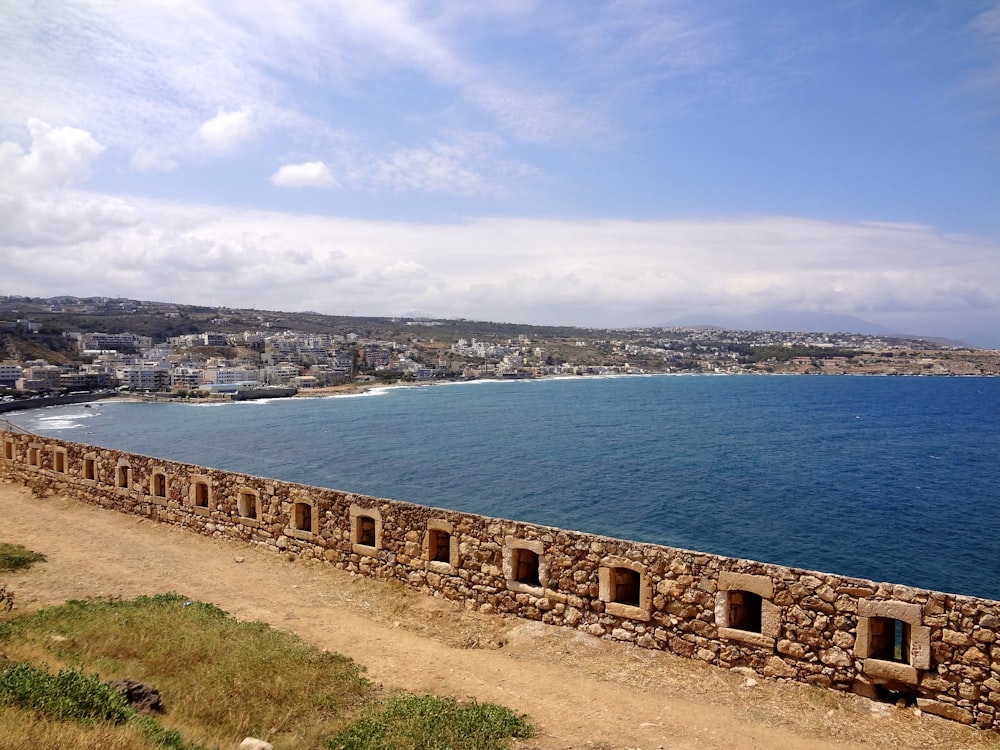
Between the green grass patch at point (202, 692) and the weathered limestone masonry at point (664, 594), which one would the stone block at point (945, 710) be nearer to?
the weathered limestone masonry at point (664, 594)

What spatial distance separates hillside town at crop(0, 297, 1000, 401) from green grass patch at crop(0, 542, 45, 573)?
286 feet

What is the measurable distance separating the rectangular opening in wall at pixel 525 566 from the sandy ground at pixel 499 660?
611 millimetres

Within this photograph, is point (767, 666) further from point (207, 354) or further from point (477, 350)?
point (477, 350)

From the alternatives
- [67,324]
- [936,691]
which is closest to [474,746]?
[936,691]

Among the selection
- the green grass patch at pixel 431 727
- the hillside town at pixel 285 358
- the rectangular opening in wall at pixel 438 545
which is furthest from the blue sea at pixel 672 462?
the green grass patch at pixel 431 727

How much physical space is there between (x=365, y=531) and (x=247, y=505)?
321cm

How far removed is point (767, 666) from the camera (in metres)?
7.75

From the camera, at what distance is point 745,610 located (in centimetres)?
820

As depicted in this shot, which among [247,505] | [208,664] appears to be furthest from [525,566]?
[247,505]

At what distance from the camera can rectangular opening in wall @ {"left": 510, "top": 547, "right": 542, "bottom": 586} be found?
9586mm

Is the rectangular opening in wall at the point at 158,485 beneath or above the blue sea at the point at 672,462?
above

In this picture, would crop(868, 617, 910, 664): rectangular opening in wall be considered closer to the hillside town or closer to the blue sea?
the blue sea

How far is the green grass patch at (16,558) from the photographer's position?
1162cm

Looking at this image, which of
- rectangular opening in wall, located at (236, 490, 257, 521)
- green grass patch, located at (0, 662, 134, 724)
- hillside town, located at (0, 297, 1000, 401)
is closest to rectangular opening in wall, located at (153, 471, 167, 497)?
rectangular opening in wall, located at (236, 490, 257, 521)
